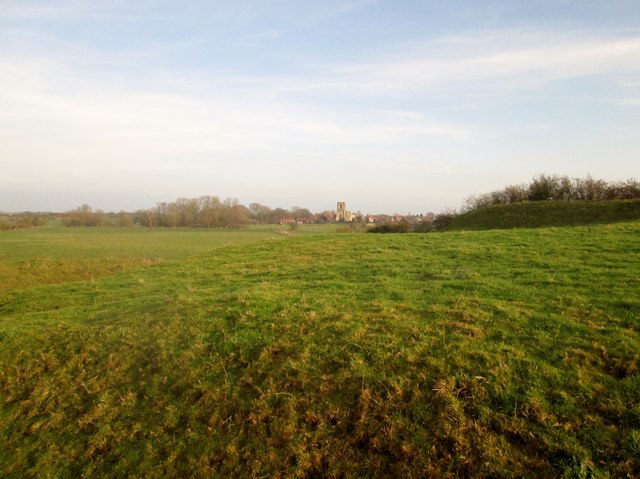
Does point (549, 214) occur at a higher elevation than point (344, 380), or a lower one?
higher

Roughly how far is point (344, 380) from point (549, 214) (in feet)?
101

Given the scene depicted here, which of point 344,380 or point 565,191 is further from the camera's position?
point 565,191

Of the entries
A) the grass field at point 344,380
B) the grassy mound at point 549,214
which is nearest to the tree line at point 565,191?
the grassy mound at point 549,214

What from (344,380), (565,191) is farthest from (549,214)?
→ (344,380)

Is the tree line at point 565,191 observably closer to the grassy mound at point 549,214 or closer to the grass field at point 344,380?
the grassy mound at point 549,214

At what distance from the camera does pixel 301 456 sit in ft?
16.8

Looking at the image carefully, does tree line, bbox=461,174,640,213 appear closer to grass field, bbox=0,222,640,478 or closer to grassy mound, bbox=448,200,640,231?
grassy mound, bbox=448,200,640,231

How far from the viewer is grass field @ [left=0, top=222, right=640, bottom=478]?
4.85 meters

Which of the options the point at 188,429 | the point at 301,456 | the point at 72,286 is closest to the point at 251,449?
the point at 301,456

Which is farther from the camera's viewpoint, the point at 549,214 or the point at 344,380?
the point at 549,214

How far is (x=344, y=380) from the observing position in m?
6.15

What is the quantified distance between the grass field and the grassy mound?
17.6m

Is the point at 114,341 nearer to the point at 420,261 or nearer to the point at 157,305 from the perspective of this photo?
the point at 157,305

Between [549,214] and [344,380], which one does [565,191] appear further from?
[344,380]
